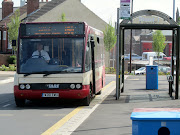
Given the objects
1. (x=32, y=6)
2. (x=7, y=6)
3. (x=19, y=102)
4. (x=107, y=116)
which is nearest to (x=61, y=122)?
(x=107, y=116)

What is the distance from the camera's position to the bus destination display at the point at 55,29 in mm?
16188

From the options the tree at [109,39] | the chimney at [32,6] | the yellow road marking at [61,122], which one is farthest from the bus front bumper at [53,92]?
the chimney at [32,6]

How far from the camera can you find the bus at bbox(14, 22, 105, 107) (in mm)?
15844

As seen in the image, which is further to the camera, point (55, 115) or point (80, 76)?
point (80, 76)

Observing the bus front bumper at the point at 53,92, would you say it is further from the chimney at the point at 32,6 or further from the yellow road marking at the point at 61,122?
the chimney at the point at 32,6

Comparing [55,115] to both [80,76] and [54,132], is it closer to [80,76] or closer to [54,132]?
[80,76]

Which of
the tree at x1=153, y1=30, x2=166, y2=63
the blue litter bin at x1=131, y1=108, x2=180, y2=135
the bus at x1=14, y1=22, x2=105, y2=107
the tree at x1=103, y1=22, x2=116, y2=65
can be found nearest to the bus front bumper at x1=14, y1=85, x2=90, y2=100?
the bus at x1=14, y1=22, x2=105, y2=107

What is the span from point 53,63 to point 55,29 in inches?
43.4

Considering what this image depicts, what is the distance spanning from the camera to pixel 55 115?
13.8 meters

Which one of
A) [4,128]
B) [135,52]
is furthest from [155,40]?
[4,128]

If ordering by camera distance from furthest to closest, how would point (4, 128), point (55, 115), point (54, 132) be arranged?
1. point (55, 115)
2. point (4, 128)
3. point (54, 132)

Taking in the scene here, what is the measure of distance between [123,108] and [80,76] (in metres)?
1.61

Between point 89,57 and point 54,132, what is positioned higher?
point 89,57

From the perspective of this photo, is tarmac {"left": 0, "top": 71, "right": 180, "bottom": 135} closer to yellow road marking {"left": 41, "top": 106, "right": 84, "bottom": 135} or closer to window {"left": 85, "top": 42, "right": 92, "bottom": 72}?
yellow road marking {"left": 41, "top": 106, "right": 84, "bottom": 135}
